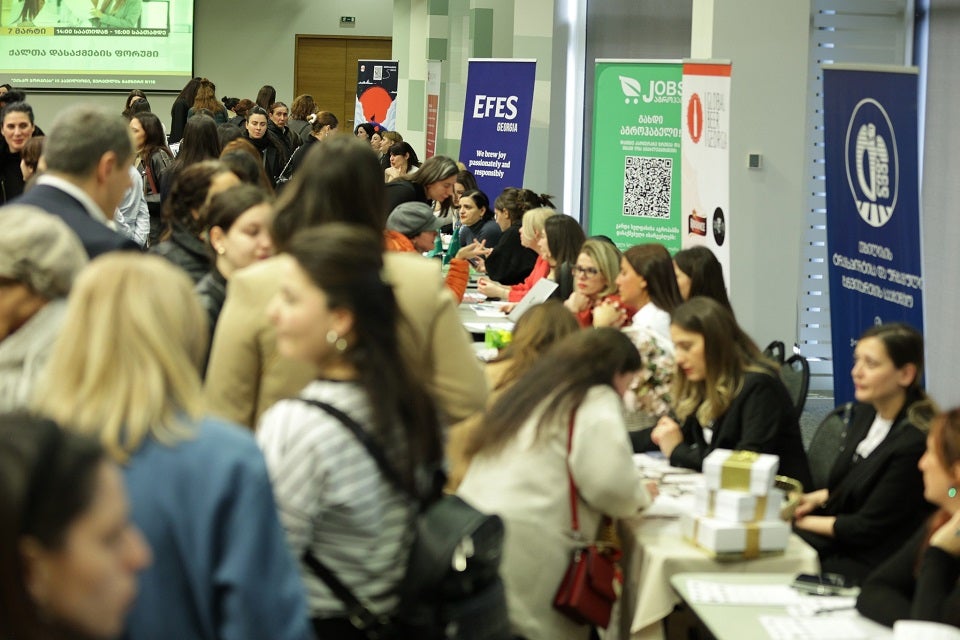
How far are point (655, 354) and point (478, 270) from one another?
180 inches

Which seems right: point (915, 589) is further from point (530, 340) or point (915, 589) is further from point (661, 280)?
point (661, 280)

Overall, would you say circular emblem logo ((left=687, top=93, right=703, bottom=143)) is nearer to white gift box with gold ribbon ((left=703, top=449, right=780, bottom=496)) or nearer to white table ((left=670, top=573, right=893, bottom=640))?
white gift box with gold ribbon ((left=703, top=449, right=780, bottom=496))

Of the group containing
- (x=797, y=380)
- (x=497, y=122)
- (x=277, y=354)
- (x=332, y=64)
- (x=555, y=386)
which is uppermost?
(x=332, y=64)

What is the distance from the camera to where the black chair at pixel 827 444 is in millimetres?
4387

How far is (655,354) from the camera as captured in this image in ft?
14.9

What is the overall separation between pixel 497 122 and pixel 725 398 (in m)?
6.36

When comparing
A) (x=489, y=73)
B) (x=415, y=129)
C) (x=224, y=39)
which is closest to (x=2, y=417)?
(x=489, y=73)

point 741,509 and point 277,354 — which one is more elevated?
point 277,354

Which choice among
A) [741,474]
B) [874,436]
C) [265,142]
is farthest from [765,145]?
[265,142]

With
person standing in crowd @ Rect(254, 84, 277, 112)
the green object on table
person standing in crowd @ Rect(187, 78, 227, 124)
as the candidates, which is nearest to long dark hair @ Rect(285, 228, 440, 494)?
the green object on table

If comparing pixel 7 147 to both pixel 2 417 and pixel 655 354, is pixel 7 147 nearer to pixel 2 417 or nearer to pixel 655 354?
pixel 655 354

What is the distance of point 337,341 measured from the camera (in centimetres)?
217

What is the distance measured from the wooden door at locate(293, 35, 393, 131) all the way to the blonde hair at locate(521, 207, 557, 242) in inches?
594

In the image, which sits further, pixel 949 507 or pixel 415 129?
pixel 415 129
